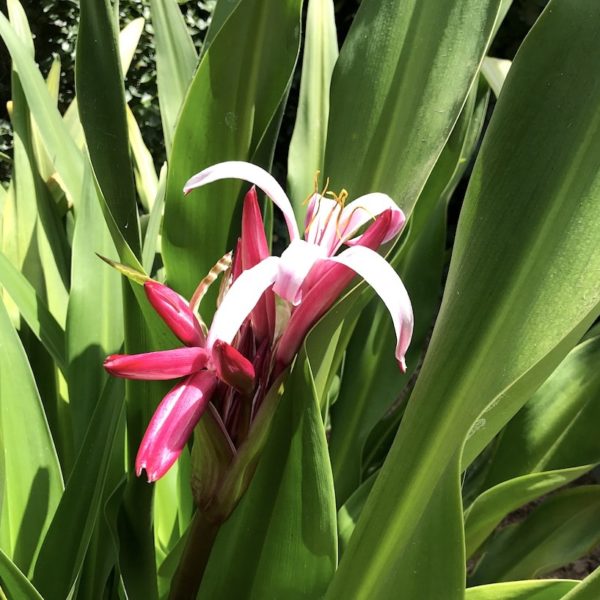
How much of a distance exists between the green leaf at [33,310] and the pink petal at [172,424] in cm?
38

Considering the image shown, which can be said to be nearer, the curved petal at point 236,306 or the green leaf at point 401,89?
the curved petal at point 236,306

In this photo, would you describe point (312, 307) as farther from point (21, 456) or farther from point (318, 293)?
point (21, 456)

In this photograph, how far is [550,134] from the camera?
380 mm

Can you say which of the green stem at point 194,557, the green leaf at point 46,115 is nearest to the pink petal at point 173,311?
the green stem at point 194,557

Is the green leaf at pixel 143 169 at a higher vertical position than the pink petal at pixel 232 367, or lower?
lower

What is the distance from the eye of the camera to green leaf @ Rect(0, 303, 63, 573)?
24.1 inches

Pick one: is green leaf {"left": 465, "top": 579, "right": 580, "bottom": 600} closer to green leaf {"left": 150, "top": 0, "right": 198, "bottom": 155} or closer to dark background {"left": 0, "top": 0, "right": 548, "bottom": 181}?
green leaf {"left": 150, "top": 0, "right": 198, "bottom": 155}

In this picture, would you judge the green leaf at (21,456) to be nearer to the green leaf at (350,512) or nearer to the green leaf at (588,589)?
the green leaf at (350,512)

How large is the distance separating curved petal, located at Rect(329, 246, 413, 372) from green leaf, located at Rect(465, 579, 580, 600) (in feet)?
A: 0.87

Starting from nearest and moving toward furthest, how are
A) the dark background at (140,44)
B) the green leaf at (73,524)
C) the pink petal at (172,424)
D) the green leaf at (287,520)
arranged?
the pink petal at (172,424) < the green leaf at (287,520) < the green leaf at (73,524) < the dark background at (140,44)

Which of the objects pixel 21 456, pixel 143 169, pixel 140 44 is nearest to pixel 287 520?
pixel 21 456

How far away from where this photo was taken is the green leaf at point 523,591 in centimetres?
52

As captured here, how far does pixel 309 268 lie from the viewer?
375mm

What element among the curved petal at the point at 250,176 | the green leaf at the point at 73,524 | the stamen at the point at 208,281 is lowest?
the green leaf at the point at 73,524
